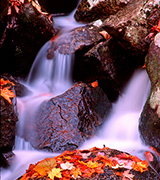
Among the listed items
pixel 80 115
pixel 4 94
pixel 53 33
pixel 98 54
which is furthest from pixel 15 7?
pixel 80 115

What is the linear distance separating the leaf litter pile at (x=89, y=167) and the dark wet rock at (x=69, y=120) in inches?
23.4

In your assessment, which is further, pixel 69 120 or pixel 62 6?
pixel 62 6

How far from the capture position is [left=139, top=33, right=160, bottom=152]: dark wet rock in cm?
325

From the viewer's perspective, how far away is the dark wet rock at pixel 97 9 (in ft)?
20.7

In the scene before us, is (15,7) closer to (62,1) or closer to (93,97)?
(93,97)

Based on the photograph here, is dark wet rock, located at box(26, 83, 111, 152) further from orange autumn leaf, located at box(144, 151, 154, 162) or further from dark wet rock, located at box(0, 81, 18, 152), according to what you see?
orange autumn leaf, located at box(144, 151, 154, 162)

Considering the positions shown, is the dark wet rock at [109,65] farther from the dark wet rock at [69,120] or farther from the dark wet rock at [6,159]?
the dark wet rock at [6,159]

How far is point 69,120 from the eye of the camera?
3826mm

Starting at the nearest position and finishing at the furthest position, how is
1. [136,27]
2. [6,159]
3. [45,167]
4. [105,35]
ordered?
[45,167] < [6,159] < [136,27] < [105,35]

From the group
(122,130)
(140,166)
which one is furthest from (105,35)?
(140,166)

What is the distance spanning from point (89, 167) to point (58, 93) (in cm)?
285

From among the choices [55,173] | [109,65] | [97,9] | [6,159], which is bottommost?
[6,159]

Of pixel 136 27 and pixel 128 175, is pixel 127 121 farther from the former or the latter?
pixel 136 27

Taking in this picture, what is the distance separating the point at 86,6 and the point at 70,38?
2100mm
